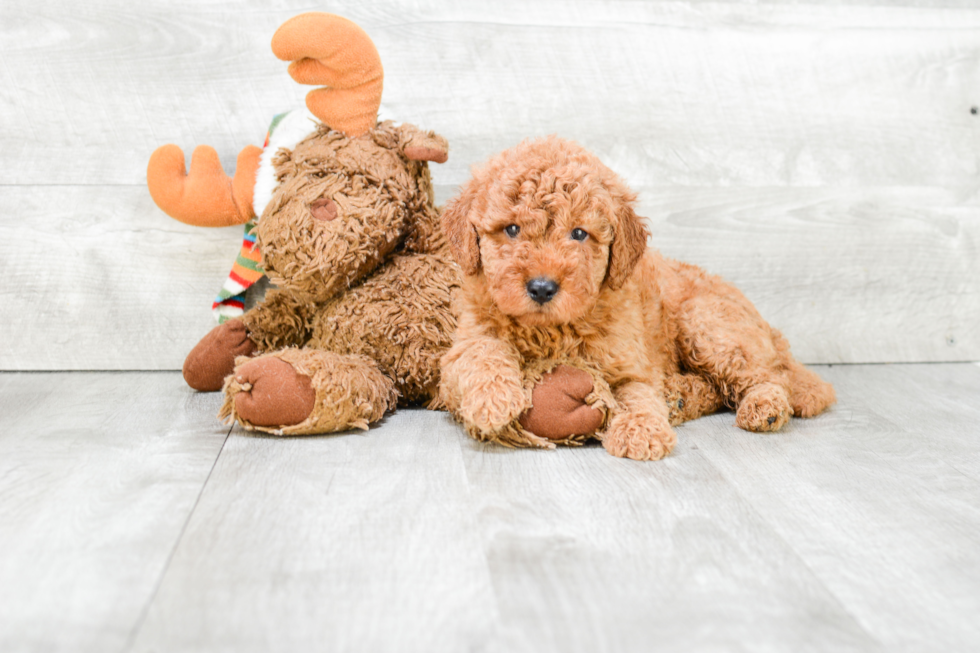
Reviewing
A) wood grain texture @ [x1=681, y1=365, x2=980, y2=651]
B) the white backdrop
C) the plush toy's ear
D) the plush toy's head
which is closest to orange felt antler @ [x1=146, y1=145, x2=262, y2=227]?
the plush toy's head

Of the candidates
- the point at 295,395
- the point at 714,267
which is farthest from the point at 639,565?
the point at 714,267

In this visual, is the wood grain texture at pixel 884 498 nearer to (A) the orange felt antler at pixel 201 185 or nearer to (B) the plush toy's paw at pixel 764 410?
(B) the plush toy's paw at pixel 764 410

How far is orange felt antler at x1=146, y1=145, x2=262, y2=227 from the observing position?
2014 mm

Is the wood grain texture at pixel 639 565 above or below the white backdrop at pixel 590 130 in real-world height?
below

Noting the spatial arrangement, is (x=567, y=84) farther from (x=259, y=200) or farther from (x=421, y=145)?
(x=259, y=200)

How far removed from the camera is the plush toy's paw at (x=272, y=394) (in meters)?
1.67

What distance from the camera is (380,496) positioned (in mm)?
1428

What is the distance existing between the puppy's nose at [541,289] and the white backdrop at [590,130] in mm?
833

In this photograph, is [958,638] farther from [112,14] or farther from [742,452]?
[112,14]

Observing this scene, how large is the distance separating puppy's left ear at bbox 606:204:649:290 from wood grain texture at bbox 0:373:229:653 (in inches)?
36.9

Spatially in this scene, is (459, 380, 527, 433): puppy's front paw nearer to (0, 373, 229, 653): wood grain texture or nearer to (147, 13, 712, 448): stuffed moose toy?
(147, 13, 712, 448): stuffed moose toy

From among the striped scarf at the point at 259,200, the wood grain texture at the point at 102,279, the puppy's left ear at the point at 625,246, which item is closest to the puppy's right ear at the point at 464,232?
the puppy's left ear at the point at 625,246

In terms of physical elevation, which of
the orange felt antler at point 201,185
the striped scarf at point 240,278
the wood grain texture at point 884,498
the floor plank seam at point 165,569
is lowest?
the wood grain texture at point 884,498

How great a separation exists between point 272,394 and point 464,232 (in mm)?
545
